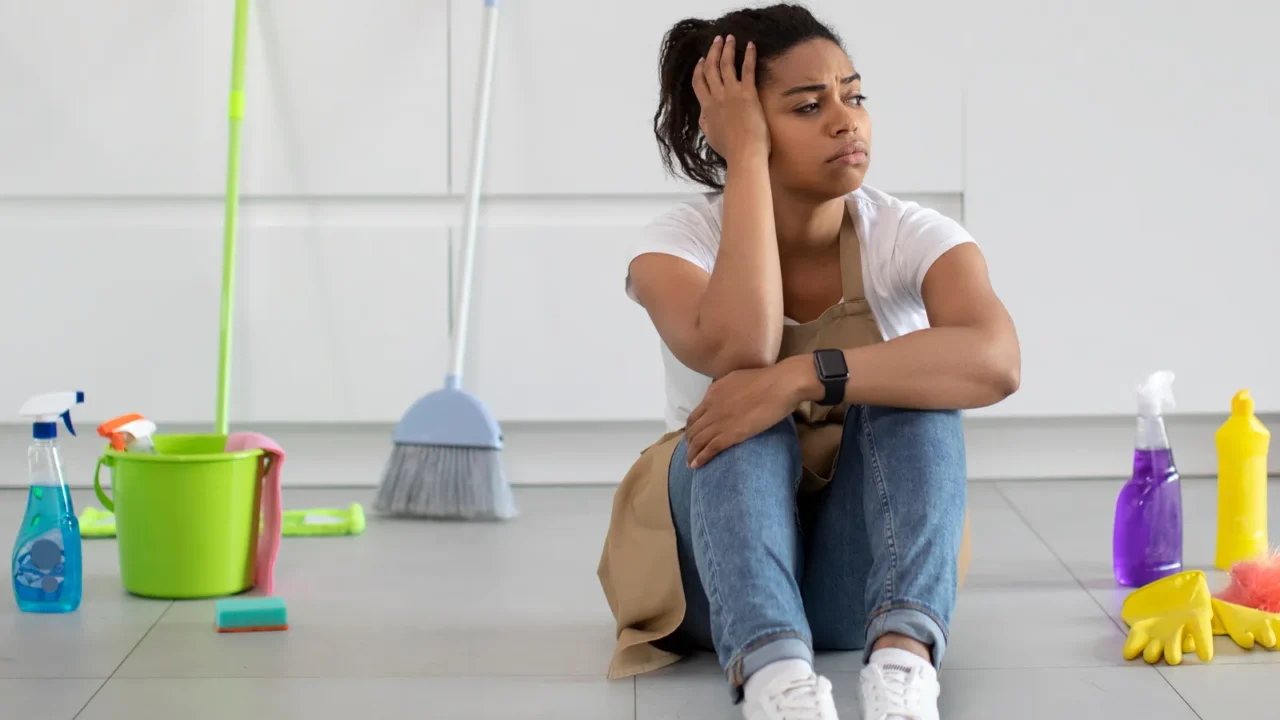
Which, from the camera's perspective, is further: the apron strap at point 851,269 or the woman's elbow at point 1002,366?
the apron strap at point 851,269

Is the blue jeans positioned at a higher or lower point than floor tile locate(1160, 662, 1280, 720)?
higher

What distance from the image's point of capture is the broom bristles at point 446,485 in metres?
2.04

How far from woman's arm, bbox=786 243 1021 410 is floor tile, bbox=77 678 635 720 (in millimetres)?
352

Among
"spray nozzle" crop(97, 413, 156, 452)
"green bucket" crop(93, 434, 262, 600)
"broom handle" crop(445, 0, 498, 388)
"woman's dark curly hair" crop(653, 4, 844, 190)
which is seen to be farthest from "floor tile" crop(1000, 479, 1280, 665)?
"spray nozzle" crop(97, 413, 156, 452)

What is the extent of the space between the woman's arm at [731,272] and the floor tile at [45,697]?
2.09 feet

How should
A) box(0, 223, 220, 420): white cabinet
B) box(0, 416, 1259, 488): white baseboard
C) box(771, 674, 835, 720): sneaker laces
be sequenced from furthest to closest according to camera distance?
box(0, 416, 1259, 488): white baseboard → box(0, 223, 220, 420): white cabinet → box(771, 674, 835, 720): sneaker laces

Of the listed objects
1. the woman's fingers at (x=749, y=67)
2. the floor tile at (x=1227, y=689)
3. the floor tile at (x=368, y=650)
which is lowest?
the floor tile at (x=368, y=650)

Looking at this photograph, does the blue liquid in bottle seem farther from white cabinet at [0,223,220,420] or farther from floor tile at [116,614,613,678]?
white cabinet at [0,223,220,420]

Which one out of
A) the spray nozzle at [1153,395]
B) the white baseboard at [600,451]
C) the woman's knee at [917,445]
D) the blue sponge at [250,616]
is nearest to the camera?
the woman's knee at [917,445]

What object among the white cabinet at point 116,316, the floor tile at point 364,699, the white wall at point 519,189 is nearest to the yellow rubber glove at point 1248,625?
the floor tile at point 364,699

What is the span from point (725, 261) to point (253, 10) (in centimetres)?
118

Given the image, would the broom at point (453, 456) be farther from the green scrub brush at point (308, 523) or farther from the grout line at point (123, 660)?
the grout line at point (123, 660)

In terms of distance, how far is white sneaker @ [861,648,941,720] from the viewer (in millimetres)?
1092

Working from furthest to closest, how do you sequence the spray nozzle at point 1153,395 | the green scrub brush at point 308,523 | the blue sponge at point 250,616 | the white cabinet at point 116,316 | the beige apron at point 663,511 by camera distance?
1. the white cabinet at point 116,316
2. the green scrub brush at point 308,523
3. the spray nozzle at point 1153,395
4. the blue sponge at point 250,616
5. the beige apron at point 663,511
